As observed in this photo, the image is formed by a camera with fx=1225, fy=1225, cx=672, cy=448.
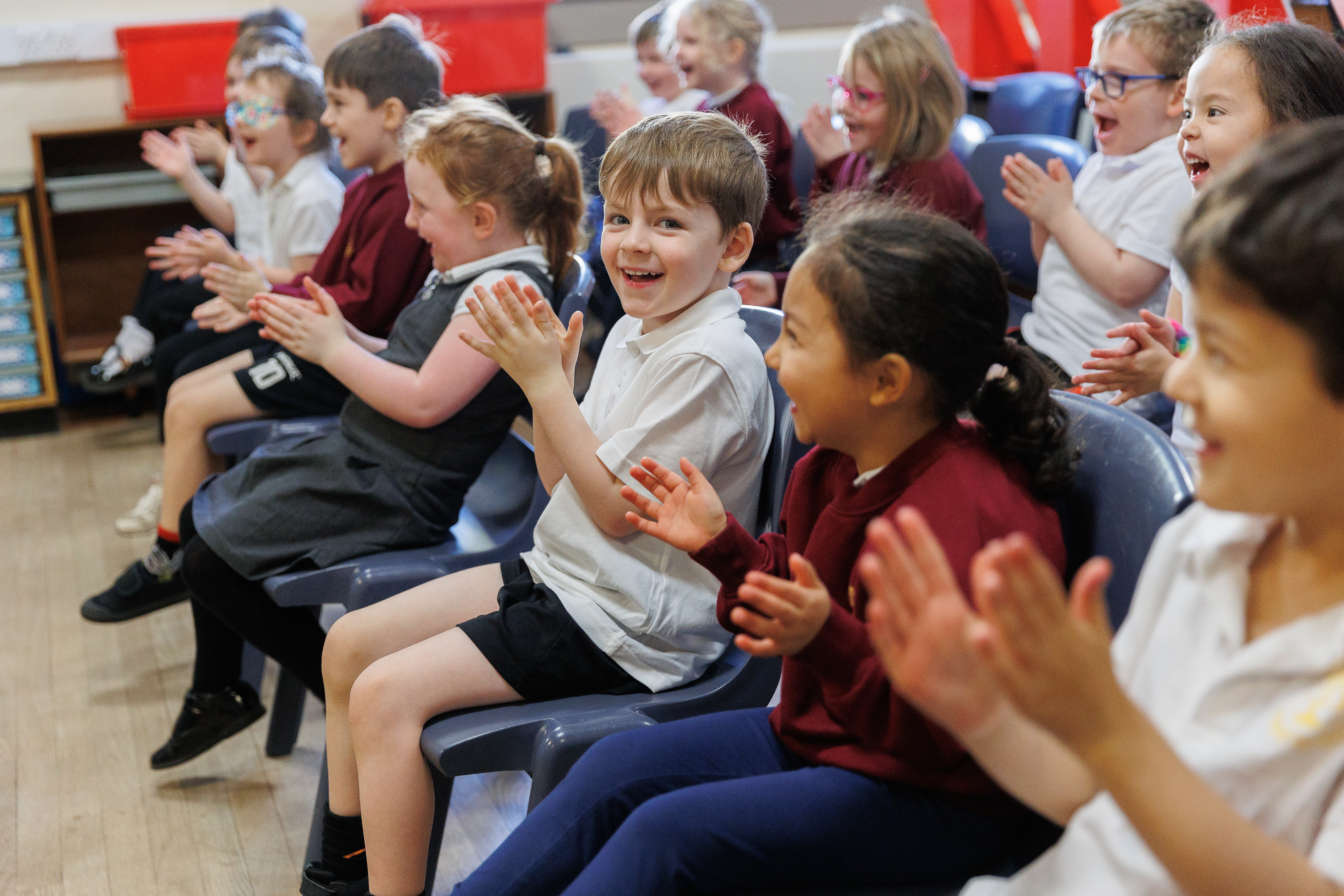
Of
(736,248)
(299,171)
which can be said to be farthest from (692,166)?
(299,171)

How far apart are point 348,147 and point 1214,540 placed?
2.04m

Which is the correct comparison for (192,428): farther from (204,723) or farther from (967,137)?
(967,137)

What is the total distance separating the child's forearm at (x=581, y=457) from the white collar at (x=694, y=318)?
11 cm

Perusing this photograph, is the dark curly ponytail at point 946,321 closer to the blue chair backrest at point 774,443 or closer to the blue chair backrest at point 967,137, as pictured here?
the blue chair backrest at point 774,443

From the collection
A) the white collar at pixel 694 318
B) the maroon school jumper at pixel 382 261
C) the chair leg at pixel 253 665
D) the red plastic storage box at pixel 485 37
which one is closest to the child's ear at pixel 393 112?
the maroon school jumper at pixel 382 261

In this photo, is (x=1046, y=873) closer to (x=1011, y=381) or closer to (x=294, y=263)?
(x=1011, y=381)

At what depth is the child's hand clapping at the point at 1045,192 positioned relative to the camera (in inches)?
82.6

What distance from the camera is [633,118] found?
335cm

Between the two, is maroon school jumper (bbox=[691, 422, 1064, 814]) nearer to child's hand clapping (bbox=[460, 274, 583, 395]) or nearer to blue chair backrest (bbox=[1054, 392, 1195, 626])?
blue chair backrest (bbox=[1054, 392, 1195, 626])

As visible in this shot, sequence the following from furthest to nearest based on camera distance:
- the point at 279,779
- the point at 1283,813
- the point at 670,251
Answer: the point at 279,779 → the point at 670,251 → the point at 1283,813

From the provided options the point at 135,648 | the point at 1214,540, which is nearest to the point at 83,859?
the point at 135,648

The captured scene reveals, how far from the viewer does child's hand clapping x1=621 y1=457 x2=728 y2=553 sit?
1.16 metres

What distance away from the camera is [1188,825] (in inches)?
26.8

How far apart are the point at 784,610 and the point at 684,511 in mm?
265
